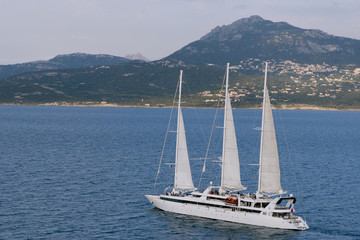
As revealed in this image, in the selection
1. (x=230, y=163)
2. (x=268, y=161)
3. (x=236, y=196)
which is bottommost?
(x=236, y=196)

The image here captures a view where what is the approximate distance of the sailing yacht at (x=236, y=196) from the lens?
59.1 metres

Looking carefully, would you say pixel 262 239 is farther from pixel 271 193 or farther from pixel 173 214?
pixel 173 214

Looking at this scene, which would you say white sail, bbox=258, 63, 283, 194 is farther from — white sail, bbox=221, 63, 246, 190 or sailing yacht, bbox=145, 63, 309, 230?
white sail, bbox=221, 63, 246, 190

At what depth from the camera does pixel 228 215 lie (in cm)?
6094

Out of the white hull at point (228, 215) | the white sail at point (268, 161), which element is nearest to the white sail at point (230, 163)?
the white sail at point (268, 161)

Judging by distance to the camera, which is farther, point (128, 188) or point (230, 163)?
point (128, 188)

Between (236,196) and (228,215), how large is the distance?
2.74m

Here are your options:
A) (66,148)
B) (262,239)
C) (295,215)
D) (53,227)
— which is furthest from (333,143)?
(53,227)

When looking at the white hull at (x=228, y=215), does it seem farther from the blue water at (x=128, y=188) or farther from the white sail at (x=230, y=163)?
the white sail at (x=230, y=163)

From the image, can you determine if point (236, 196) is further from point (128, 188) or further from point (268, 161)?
point (128, 188)

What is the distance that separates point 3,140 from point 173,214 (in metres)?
95.2

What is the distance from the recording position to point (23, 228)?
5656 cm

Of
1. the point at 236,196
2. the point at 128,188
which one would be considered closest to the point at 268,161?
the point at 236,196

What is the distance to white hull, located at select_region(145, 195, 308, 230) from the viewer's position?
191 ft
